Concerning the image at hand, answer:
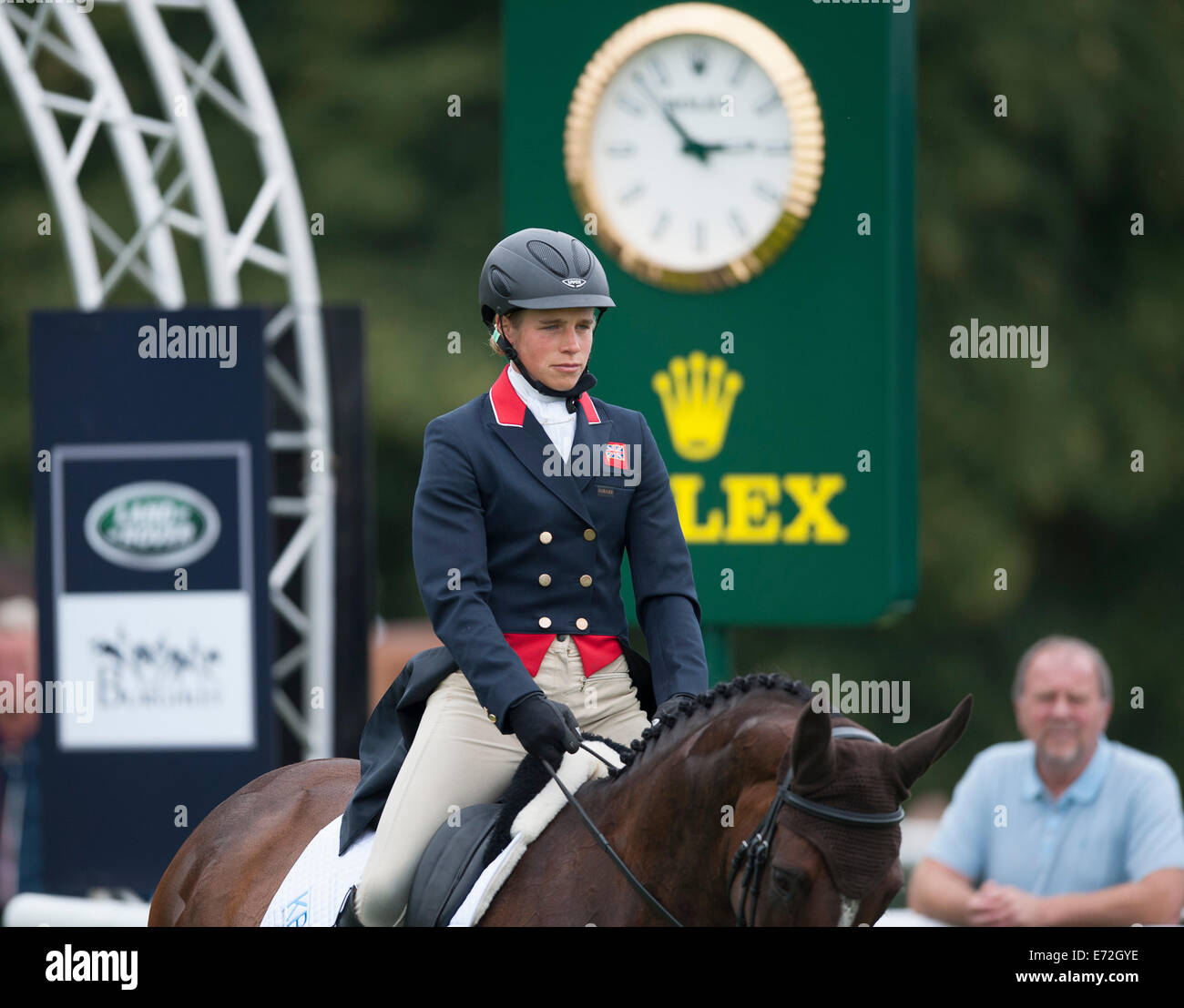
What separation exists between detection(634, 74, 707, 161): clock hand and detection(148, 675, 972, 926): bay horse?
3346mm

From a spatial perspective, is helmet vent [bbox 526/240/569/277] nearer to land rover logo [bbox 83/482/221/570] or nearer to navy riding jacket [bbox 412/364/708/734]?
navy riding jacket [bbox 412/364/708/734]

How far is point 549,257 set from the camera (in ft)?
13.5

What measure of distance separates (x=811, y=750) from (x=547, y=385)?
1.20 meters

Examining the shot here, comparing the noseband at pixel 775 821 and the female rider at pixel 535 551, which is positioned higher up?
the female rider at pixel 535 551

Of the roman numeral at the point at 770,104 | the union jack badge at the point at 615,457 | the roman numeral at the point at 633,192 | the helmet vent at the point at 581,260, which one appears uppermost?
the roman numeral at the point at 770,104

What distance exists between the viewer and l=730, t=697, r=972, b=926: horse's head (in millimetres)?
3387

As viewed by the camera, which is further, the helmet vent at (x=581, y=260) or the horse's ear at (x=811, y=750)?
the helmet vent at (x=581, y=260)

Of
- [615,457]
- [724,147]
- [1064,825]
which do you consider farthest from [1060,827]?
[615,457]

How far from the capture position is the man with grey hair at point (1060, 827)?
6.14 m

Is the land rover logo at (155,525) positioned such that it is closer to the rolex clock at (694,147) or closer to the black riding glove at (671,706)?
the rolex clock at (694,147)

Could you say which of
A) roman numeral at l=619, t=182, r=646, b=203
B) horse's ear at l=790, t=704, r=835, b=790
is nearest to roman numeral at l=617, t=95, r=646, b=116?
roman numeral at l=619, t=182, r=646, b=203

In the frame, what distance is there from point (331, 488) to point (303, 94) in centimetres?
634

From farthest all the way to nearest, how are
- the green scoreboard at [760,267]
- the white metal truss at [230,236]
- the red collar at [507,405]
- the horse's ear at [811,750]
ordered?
the white metal truss at [230,236], the green scoreboard at [760,267], the red collar at [507,405], the horse's ear at [811,750]

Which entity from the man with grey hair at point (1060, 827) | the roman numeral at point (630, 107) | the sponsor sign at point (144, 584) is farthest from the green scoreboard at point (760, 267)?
the sponsor sign at point (144, 584)
